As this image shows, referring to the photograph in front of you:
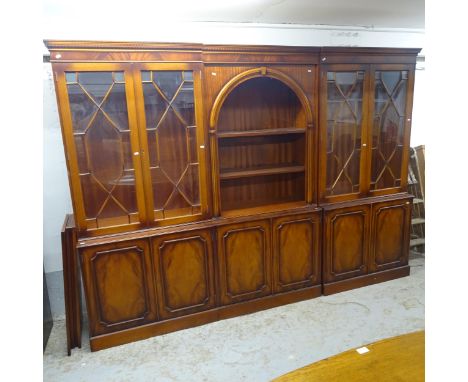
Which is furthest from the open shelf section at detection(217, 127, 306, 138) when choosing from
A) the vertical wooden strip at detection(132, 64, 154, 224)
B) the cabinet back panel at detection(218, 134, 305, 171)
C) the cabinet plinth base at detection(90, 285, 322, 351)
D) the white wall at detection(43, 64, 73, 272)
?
the cabinet plinth base at detection(90, 285, 322, 351)

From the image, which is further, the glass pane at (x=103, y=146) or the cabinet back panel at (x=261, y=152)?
the cabinet back panel at (x=261, y=152)

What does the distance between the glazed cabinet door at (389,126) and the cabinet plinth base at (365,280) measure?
0.81 metres

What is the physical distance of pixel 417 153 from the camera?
158 inches

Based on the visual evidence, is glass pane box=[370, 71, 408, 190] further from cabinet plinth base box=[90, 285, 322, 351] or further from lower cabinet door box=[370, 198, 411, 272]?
cabinet plinth base box=[90, 285, 322, 351]

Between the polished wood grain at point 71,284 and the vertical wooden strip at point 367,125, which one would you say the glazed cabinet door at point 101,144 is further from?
the vertical wooden strip at point 367,125

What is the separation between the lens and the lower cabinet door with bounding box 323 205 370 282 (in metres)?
3.20

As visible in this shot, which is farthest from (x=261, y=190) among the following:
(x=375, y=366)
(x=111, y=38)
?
(x=375, y=366)

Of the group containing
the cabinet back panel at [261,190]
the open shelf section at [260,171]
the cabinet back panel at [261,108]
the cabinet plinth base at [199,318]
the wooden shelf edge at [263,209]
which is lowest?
the cabinet plinth base at [199,318]

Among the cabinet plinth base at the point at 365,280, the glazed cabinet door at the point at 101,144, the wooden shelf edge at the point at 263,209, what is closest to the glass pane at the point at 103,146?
the glazed cabinet door at the point at 101,144

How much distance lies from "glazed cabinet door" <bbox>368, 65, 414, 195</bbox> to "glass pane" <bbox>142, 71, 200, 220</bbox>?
166cm

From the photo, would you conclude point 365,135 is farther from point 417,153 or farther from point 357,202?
point 417,153

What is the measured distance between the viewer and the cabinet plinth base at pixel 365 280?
329 cm
